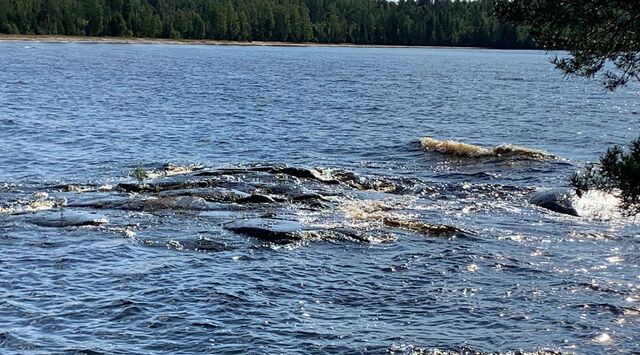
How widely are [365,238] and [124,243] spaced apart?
238 inches

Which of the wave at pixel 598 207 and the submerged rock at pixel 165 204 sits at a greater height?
the wave at pixel 598 207

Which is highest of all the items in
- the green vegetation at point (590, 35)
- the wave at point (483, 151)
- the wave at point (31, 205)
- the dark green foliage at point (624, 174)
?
the green vegetation at point (590, 35)

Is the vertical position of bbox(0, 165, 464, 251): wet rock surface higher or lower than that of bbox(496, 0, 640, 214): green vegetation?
lower

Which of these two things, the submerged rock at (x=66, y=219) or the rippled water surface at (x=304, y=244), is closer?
the rippled water surface at (x=304, y=244)

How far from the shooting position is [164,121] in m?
51.2

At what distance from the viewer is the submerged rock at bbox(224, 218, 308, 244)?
2127cm

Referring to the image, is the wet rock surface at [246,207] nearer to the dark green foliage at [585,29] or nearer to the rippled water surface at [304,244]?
the rippled water surface at [304,244]

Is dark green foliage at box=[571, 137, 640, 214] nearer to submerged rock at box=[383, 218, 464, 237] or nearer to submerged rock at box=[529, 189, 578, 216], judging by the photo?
submerged rock at box=[383, 218, 464, 237]

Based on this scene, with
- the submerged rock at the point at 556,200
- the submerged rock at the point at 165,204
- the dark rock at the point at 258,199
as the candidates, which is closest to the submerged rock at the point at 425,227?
the dark rock at the point at 258,199

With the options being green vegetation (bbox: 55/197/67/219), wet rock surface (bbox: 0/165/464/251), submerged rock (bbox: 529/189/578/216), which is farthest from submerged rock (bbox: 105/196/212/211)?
submerged rock (bbox: 529/189/578/216)

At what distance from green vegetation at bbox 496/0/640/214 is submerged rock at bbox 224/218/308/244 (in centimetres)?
851

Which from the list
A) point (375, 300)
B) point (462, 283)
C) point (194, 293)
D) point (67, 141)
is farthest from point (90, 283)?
point (67, 141)

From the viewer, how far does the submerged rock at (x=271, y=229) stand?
21266 millimetres

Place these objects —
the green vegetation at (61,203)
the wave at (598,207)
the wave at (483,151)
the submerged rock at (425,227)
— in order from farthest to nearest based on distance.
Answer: the wave at (483,151) → the wave at (598,207) → the green vegetation at (61,203) → the submerged rock at (425,227)
